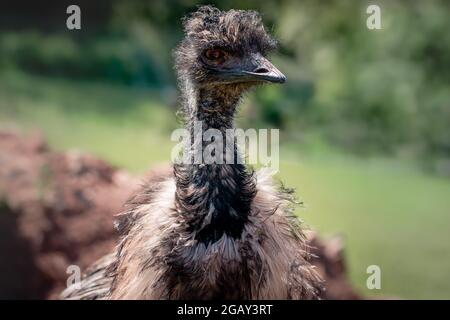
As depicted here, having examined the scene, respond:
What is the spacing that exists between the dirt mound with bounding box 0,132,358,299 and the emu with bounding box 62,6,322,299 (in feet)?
3.13

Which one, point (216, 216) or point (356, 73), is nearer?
point (216, 216)

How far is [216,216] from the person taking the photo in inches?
80.0

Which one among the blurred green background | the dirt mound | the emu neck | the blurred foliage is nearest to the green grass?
the blurred green background

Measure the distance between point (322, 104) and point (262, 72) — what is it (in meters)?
2.70

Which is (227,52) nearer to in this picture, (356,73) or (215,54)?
(215,54)

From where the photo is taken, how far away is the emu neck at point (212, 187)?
203cm

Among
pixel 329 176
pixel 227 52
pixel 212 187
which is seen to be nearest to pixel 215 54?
pixel 227 52

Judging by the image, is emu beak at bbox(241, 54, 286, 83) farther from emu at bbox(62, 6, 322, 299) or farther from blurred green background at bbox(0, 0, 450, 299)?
blurred green background at bbox(0, 0, 450, 299)

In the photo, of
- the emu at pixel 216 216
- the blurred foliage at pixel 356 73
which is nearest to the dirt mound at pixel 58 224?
the emu at pixel 216 216
